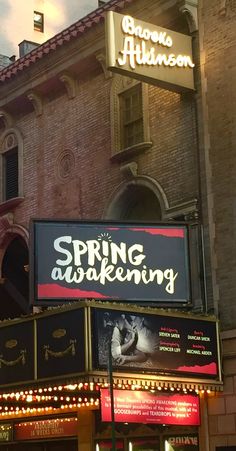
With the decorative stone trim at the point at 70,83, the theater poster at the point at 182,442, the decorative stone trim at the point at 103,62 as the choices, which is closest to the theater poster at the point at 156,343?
the theater poster at the point at 182,442

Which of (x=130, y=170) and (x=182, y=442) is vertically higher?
(x=130, y=170)

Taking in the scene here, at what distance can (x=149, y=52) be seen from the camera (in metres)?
19.3

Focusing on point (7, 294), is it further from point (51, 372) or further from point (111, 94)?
point (51, 372)

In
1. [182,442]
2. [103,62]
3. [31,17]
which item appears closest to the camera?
[182,442]

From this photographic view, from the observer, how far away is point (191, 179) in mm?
19547

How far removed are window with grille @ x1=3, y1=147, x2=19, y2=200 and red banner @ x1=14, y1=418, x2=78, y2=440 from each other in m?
7.17

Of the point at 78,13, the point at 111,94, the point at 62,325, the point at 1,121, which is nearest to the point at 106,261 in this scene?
the point at 62,325

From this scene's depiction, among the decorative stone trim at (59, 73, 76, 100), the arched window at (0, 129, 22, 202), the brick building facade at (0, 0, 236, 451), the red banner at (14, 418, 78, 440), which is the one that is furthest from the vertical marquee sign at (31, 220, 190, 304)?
the arched window at (0, 129, 22, 202)

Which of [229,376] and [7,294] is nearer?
[229,376]

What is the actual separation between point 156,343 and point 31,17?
2856 cm

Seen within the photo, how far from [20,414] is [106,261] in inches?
243

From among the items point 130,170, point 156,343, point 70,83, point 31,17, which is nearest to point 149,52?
point 130,170

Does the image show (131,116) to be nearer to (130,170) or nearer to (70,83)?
(130,170)

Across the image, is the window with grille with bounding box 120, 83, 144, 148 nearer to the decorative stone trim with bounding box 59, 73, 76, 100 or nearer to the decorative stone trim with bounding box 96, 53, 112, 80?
the decorative stone trim with bounding box 96, 53, 112, 80
